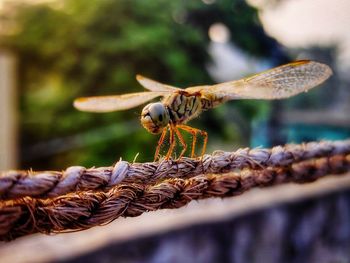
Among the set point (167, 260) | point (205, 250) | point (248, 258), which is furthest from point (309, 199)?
point (167, 260)

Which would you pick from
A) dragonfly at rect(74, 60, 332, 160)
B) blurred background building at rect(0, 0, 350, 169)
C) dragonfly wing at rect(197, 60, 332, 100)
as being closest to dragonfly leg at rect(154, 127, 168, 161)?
dragonfly at rect(74, 60, 332, 160)

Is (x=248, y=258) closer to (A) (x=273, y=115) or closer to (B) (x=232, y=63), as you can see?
(A) (x=273, y=115)

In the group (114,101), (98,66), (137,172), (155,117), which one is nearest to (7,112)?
(98,66)

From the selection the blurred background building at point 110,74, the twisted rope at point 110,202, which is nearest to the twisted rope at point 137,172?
the twisted rope at point 110,202

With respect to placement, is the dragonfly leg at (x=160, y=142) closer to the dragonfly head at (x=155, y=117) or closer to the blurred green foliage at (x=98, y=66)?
the dragonfly head at (x=155, y=117)

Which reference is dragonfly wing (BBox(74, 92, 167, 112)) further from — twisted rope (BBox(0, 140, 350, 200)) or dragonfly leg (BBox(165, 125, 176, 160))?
twisted rope (BBox(0, 140, 350, 200))

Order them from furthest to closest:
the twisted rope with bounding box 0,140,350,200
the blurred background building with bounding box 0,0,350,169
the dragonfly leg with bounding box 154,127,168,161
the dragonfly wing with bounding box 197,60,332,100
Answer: the blurred background building with bounding box 0,0,350,169
the dragonfly wing with bounding box 197,60,332,100
the dragonfly leg with bounding box 154,127,168,161
the twisted rope with bounding box 0,140,350,200
